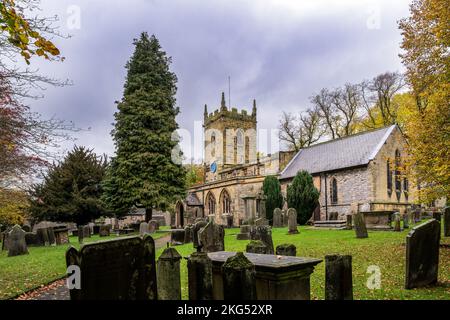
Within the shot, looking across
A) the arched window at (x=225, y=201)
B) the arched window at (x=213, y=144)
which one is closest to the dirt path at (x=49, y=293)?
the arched window at (x=225, y=201)

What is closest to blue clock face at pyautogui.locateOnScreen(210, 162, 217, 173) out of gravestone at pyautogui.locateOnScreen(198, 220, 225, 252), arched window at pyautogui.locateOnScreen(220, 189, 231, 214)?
arched window at pyautogui.locateOnScreen(220, 189, 231, 214)

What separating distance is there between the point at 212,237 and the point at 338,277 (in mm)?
6321

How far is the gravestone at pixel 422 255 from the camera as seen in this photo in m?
6.41

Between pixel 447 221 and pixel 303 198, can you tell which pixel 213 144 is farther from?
pixel 447 221

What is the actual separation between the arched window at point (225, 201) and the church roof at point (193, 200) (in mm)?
4420

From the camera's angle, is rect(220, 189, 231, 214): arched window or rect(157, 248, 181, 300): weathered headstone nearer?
rect(157, 248, 181, 300): weathered headstone

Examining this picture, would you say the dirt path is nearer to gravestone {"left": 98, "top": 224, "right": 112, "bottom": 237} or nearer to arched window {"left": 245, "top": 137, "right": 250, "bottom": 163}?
gravestone {"left": 98, "top": 224, "right": 112, "bottom": 237}

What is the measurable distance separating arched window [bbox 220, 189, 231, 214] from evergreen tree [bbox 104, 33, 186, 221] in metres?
8.83

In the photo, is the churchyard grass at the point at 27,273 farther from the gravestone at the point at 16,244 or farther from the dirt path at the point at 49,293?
the gravestone at the point at 16,244

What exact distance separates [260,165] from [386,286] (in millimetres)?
30585

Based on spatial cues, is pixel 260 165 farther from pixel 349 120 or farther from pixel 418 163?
pixel 418 163

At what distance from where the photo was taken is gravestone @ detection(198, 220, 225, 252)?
11.0 meters

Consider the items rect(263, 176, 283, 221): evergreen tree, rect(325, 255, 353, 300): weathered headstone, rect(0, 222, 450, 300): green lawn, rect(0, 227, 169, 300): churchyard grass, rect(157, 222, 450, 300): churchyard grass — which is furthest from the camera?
rect(263, 176, 283, 221): evergreen tree
